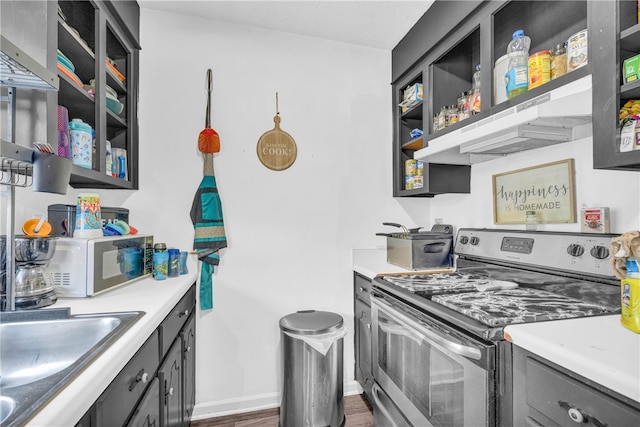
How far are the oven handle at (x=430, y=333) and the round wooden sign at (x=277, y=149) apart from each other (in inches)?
42.7

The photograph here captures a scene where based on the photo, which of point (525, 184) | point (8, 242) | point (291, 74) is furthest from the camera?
point (291, 74)

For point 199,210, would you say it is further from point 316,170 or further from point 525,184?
point 525,184

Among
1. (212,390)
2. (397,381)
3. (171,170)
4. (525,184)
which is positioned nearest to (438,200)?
(525,184)

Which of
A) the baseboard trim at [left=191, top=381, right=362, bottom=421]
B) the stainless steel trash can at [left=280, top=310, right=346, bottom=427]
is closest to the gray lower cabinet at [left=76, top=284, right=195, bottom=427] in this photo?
the baseboard trim at [left=191, top=381, right=362, bottom=421]

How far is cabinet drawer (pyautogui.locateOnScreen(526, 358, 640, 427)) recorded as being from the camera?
64cm

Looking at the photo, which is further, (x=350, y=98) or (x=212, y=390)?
(x=350, y=98)

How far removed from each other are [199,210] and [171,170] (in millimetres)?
319

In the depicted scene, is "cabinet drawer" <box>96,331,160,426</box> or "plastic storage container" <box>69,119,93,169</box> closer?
"cabinet drawer" <box>96,331,160,426</box>

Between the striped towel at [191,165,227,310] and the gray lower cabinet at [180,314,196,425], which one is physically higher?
the striped towel at [191,165,227,310]

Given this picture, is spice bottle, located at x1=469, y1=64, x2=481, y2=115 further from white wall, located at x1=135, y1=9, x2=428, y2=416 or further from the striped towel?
the striped towel

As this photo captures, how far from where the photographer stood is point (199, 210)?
1926 mm

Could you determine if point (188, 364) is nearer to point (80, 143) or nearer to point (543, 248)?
point (80, 143)

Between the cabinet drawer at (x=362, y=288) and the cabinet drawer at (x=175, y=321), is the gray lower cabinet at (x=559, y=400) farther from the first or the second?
the cabinet drawer at (x=175, y=321)

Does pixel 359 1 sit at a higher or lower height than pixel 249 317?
higher
